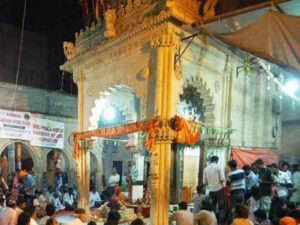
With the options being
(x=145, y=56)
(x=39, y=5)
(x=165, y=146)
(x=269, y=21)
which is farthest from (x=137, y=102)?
(x=39, y=5)

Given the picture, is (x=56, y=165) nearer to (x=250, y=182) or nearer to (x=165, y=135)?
(x=165, y=135)

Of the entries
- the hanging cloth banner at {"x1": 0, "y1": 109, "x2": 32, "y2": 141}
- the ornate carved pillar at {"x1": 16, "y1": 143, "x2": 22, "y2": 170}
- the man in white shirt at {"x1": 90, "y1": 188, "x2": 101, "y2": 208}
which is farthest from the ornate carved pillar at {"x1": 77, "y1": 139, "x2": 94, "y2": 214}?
the ornate carved pillar at {"x1": 16, "y1": 143, "x2": 22, "y2": 170}

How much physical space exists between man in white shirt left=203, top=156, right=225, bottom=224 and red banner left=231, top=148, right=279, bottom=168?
242 centimetres

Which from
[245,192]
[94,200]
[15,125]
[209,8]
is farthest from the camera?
[15,125]

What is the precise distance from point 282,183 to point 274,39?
15.4ft

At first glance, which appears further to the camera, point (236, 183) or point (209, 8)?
point (209, 8)

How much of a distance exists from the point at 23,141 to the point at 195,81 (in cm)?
908

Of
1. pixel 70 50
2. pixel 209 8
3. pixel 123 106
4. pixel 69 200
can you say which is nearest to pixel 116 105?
pixel 123 106

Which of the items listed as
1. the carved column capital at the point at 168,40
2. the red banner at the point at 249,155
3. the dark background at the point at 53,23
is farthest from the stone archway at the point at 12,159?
the carved column capital at the point at 168,40

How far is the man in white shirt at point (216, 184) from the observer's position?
7.60 m

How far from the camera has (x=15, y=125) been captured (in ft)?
47.5

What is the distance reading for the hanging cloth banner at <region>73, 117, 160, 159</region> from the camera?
7699 mm

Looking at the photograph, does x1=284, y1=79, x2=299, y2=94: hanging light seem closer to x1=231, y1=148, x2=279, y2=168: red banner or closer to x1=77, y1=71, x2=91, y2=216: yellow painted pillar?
x1=231, y1=148, x2=279, y2=168: red banner

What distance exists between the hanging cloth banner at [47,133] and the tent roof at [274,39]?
39.7 feet
